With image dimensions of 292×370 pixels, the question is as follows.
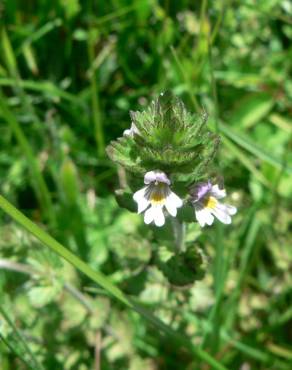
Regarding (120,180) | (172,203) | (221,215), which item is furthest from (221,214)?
(120,180)

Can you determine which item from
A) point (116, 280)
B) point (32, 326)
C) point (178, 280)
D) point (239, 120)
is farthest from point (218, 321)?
point (239, 120)

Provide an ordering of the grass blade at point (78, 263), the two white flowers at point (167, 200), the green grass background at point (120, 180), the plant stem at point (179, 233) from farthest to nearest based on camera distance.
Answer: the green grass background at point (120, 180)
the plant stem at point (179, 233)
the two white flowers at point (167, 200)
the grass blade at point (78, 263)

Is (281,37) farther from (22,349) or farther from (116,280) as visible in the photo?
(22,349)

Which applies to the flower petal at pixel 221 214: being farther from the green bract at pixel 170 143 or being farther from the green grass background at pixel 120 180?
the green grass background at pixel 120 180


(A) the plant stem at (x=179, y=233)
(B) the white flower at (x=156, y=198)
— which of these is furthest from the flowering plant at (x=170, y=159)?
(A) the plant stem at (x=179, y=233)

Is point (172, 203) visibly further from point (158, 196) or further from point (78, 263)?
point (78, 263)

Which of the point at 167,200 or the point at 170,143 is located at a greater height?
the point at 170,143

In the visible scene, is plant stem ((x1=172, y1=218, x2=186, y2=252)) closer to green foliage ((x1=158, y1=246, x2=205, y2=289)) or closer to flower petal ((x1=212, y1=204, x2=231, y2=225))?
green foliage ((x1=158, y1=246, x2=205, y2=289))
